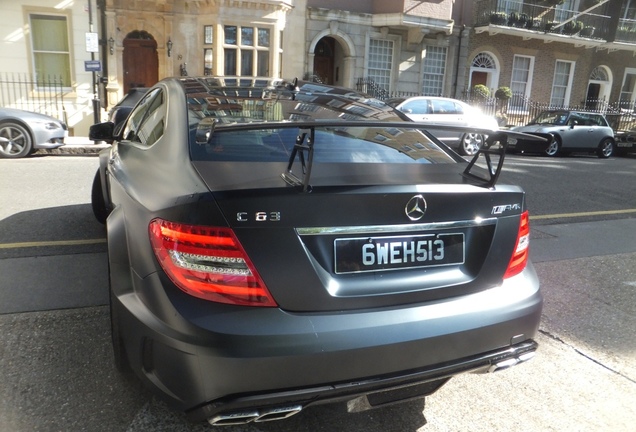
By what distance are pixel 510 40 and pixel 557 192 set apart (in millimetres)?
16225

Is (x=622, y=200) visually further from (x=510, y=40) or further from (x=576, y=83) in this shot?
(x=576, y=83)

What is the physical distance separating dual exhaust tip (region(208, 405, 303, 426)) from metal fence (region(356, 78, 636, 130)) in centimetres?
1823

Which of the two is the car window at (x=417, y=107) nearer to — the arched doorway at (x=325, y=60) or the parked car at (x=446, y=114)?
the parked car at (x=446, y=114)

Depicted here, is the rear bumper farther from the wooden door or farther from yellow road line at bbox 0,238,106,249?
the wooden door

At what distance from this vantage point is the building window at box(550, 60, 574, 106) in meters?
24.4

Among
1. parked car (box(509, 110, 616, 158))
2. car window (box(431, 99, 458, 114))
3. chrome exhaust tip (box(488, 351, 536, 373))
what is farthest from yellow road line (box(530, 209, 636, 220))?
parked car (box(509, 110, 616, 158))

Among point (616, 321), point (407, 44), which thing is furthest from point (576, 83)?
point (616, 321)

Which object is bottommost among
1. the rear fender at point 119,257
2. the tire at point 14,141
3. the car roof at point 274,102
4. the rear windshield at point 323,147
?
the tire at point 14,141

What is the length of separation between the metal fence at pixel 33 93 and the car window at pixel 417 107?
9.79m

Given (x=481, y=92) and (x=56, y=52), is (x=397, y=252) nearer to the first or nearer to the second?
(x=56, y=52)

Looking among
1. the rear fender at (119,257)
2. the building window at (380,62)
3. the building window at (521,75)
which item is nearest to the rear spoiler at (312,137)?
the rear fender at (119,257)

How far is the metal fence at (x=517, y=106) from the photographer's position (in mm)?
19875

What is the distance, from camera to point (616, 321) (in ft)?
12.3

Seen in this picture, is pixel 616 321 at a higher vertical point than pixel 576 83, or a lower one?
lower
